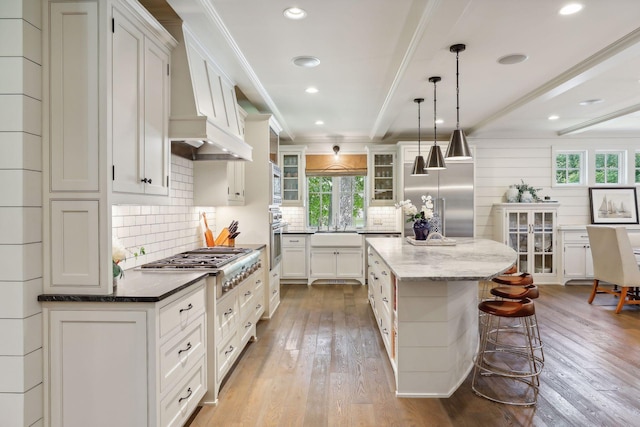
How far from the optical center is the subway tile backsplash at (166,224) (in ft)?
8.82

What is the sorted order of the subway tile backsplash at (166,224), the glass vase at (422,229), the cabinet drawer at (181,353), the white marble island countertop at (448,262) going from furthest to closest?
the glass vase at (422,229)
the subway tile backsplash at (166,224)
the white marble island countertop at (448,262)
the cabinet drawer at (181,353)

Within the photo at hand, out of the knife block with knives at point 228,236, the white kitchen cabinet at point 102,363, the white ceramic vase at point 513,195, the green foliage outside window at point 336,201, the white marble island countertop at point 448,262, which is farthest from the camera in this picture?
the green foliage outside window at point 336,201

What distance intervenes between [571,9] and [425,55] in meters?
0.99

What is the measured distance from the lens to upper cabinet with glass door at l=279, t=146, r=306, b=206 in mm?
7027

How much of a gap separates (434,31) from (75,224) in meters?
2.52

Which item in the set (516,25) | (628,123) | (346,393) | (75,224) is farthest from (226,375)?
(628,123)

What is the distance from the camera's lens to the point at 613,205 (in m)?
6.86

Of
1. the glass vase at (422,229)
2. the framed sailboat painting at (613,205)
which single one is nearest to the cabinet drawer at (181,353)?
the glass vase at (422,229)

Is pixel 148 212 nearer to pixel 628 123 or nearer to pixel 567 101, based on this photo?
pixel 567 101

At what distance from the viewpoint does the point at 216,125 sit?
9.71 feet

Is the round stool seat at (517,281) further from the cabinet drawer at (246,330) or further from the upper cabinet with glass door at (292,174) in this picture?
the upper cabinet with glass door at (292,174)

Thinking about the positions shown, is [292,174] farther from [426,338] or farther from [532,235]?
[426,338]

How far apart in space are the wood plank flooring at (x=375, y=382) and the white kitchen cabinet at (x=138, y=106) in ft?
5.14

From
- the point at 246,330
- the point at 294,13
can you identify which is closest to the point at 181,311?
the point at 246,330
